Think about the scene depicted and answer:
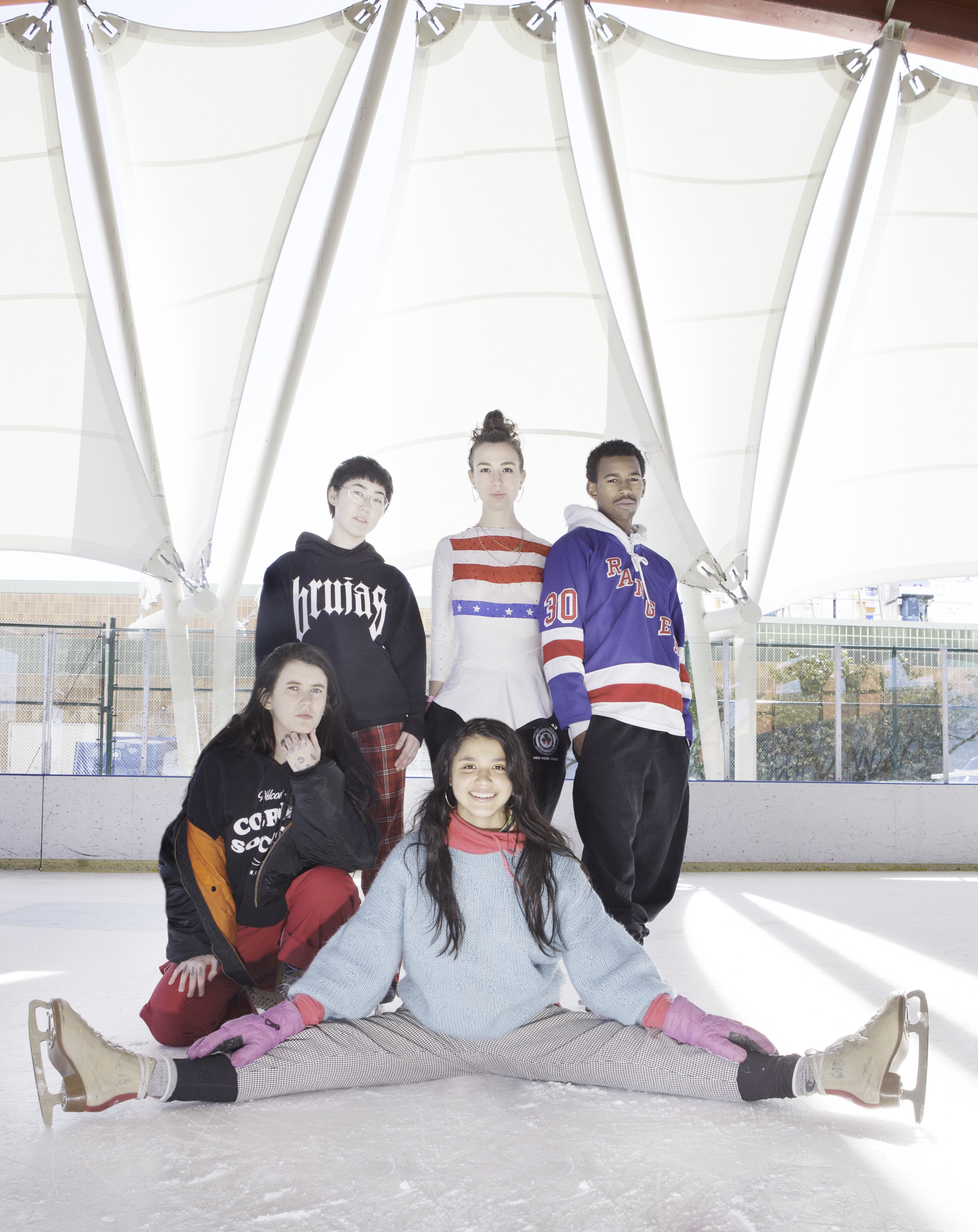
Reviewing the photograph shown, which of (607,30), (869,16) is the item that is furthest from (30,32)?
(869,16)

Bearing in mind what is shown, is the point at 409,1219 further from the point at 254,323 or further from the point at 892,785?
the point at 254,323

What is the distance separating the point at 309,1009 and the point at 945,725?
26.5 ft

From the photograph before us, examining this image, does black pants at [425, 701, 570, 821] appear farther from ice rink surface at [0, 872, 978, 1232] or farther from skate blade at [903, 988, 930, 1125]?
skate blade at [903, 988, 930, 1125]

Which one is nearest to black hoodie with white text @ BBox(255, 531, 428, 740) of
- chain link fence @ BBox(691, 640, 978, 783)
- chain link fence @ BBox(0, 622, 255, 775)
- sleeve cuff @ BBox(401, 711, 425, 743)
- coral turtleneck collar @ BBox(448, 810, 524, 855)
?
sleeve cuff @ BBox(401, 711, 425, 743)

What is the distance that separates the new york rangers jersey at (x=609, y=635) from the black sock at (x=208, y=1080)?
4.72ft

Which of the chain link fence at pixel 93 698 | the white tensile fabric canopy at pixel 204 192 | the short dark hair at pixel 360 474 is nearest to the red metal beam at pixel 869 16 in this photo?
the white tensile fabric canopy at pixel 204 192

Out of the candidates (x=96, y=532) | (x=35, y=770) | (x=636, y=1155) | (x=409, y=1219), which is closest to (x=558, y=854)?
(x=636, y=1155)

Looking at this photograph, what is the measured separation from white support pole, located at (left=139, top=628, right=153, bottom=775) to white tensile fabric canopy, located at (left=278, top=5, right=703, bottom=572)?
500cm

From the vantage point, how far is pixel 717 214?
11.2 m

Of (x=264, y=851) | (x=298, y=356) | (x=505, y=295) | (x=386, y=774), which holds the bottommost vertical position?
(x=264, y=851)

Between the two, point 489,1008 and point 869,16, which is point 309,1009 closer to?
point 489,1008

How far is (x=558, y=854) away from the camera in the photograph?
248cm

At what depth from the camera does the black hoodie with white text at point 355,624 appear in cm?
338

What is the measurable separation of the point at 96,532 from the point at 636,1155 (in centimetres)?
1147
